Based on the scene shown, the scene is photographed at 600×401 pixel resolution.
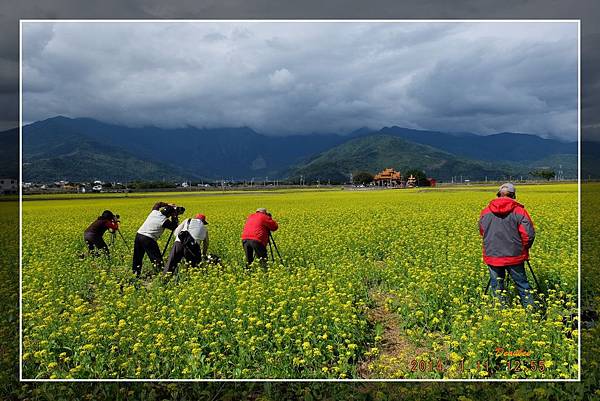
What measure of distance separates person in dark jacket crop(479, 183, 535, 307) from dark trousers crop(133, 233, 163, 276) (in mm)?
4190

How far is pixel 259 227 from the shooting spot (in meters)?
6.88

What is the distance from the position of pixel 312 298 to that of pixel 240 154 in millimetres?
2077

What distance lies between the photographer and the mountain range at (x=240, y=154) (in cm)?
612

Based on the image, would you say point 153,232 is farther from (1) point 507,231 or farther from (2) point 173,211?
(1) point 507,231

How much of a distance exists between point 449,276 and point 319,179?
2139 mm

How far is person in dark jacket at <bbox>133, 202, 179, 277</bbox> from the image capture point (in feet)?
21.4

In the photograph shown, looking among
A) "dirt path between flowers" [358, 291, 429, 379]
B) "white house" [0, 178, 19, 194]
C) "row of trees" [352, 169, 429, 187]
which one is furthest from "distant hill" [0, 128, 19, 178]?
"dirt path between flowers" [358, 291, 429, 379]

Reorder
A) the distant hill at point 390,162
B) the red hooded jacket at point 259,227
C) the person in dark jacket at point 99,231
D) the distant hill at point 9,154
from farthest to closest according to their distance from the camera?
the red hooded jacket at point 259,227 < the distant hill at point 390,162 < the person in dark jacket at point 99,231 < the distant hill at point 9,154

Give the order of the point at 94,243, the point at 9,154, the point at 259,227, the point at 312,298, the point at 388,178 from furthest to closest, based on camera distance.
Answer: the point at 259,227
the point at 94,243
the point at 388,178
the point at 312,298
the point at 9,154

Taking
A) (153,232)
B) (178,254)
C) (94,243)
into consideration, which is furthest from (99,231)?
(178,254)

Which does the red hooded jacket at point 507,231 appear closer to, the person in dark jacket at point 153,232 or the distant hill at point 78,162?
the distant hill at point 78,162

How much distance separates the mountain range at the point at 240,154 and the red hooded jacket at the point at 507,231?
722mm

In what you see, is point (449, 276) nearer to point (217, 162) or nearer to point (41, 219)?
point (217, 162)

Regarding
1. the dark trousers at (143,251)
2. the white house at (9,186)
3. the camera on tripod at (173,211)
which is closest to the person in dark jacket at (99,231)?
the dark trousers at (143,251)
